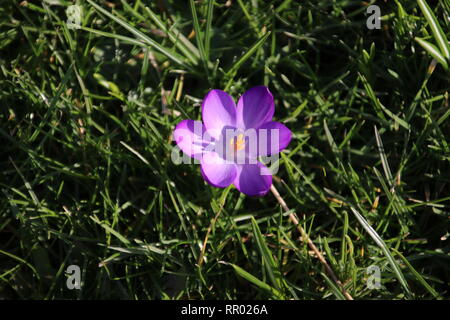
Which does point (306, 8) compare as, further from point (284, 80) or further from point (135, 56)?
point (135, 56)

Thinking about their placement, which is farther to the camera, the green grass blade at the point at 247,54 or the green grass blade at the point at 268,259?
the green grass blade at the point at 247,54

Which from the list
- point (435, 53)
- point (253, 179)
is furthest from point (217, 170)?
point (435, 53)

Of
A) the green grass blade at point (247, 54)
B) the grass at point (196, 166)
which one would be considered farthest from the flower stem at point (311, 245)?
the green grass blade at point (247, 54)

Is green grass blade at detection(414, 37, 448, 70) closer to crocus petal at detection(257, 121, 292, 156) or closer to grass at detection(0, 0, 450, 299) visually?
grass at detection(0, 0, 450, 299)

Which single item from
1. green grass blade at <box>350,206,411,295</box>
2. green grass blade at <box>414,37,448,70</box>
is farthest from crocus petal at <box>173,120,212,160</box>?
green grass blade at <box>414,37,448,70</box>

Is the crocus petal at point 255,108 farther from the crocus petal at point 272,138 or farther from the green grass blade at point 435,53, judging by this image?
the green grass blade at point 435,53
